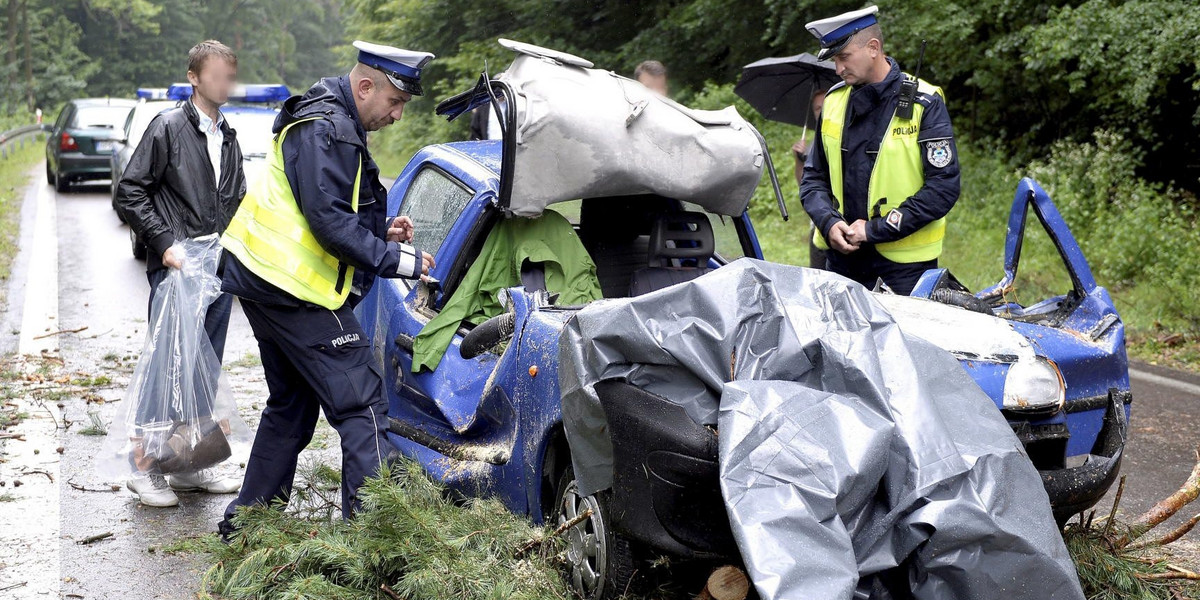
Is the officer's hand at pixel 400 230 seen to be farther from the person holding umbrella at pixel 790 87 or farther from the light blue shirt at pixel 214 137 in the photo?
the person holding umbrella at pixel 790 87

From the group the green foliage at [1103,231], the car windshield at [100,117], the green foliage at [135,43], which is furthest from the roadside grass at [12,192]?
the green foliage at [135,43]

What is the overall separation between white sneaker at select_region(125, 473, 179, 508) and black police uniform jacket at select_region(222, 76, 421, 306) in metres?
1.21

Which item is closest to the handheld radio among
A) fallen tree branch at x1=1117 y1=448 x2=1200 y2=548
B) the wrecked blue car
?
the wrecked blue car

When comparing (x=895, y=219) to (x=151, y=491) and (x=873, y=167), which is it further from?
(x=151, y=491)

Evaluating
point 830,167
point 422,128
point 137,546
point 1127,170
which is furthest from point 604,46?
point 137,546

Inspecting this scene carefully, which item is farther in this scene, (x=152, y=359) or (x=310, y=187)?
(x=152, y=359)

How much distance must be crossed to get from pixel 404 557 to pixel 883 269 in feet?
8.41

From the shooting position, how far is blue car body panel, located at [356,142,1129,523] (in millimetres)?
3578

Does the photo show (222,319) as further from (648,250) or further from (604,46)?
(604,46)

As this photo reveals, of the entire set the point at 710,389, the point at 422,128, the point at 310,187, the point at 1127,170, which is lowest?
the point at 422,128

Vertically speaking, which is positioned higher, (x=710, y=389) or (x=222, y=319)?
(x=710, y=389)

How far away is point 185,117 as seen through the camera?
17.0 feet

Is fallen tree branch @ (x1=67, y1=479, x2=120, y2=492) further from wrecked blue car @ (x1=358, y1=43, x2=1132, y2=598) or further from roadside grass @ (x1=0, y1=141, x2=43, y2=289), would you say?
roadside grass @ (x1=0, y1=141, x2=43, y2=289)

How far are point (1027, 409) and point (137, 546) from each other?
10.7 ft
